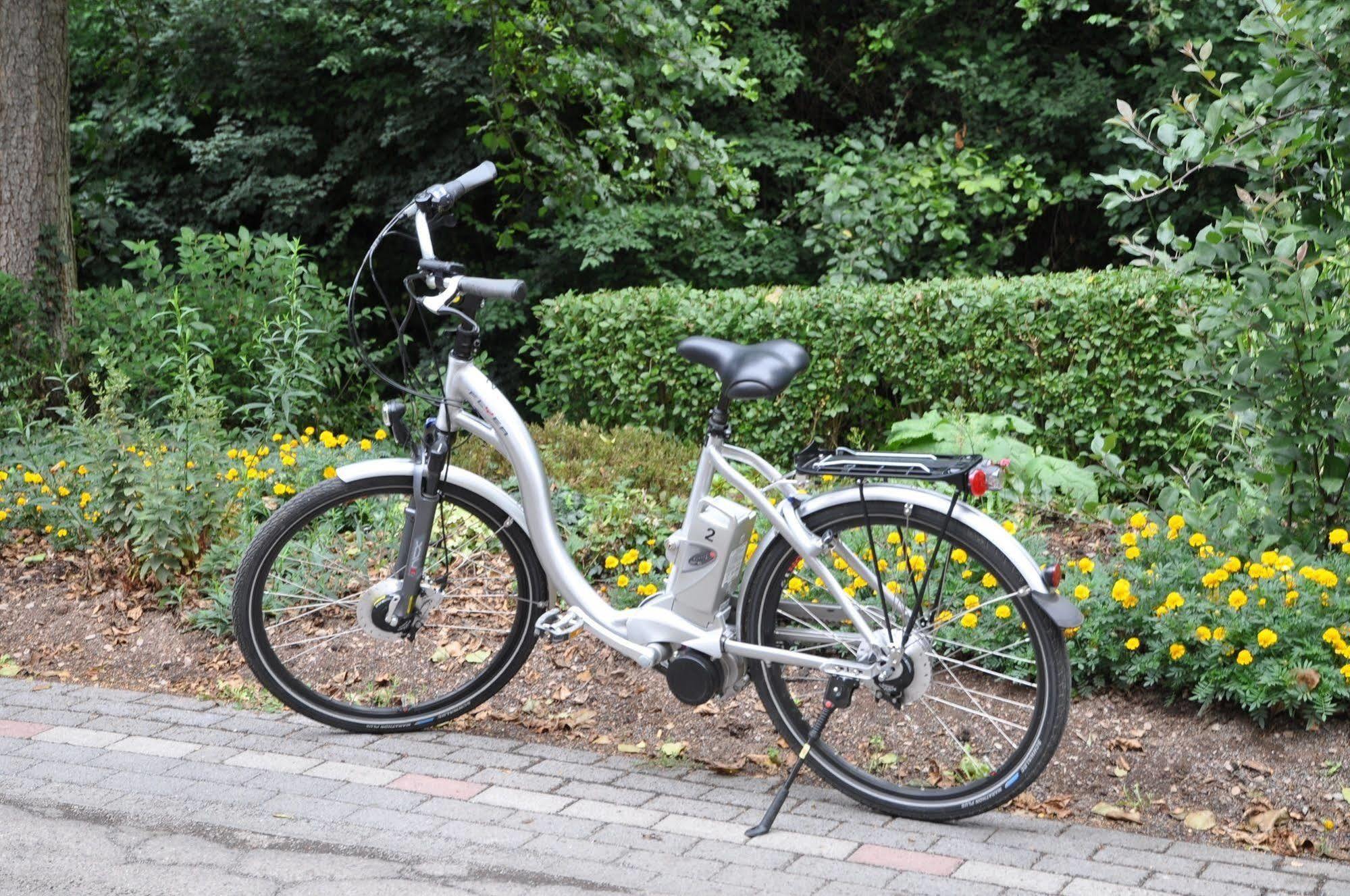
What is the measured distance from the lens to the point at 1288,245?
446 centimetres

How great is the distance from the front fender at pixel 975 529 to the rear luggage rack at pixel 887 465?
52 mm

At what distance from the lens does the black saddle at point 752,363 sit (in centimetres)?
370

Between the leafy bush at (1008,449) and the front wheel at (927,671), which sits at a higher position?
the leafy bush at (1008,449)

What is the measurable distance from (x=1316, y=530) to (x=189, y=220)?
9.69m

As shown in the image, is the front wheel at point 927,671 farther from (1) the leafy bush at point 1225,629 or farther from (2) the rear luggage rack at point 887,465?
(1) the leafy bush at point 1225,629

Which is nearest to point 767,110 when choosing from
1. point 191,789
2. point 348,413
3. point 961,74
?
point 961,74

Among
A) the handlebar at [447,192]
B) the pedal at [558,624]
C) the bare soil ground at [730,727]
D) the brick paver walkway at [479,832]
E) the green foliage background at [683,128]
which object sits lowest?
the brick paver walkway at [479,832]

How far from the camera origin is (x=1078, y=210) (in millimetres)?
11758

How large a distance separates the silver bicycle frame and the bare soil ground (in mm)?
418

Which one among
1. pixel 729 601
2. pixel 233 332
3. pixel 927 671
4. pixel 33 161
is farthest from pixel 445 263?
pixel 33 161

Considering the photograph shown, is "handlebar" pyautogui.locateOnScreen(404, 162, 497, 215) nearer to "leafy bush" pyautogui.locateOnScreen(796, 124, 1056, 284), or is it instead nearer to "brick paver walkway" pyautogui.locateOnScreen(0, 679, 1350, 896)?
"brick paver walkway" pyautogui.locateOnScreen(0, 679, 1350, 896)

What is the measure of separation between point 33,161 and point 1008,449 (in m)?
5.65

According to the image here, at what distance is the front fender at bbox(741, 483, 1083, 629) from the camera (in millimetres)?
3484

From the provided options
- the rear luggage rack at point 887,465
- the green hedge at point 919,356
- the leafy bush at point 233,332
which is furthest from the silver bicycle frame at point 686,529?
the green hedge at point 919,356
